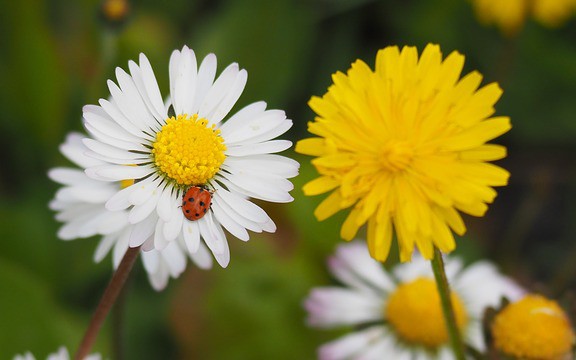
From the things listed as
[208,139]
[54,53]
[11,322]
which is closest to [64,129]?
[54,53]

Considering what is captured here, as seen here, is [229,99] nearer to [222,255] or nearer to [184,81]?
[184,81]

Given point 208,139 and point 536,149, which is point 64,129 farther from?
point 536,149

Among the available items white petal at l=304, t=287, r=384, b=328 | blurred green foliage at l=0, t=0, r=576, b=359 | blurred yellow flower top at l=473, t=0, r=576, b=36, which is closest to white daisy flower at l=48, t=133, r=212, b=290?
white petal at l=304, t=287, r=384, b=328

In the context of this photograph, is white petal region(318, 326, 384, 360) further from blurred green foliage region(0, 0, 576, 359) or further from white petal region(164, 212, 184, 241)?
white petal region(164, 212, 184, 241)

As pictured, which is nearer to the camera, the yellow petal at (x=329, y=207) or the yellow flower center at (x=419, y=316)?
the yellow petal at (x=329, y=207)

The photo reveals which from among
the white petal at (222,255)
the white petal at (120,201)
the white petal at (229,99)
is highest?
the white petal at (229,99)

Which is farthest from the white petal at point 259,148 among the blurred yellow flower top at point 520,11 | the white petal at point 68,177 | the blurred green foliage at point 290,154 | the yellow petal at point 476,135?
the blurred yellow flower top at point 520,11

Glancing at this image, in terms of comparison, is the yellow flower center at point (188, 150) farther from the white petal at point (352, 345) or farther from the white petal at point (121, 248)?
the white petal at point (352, 345)
